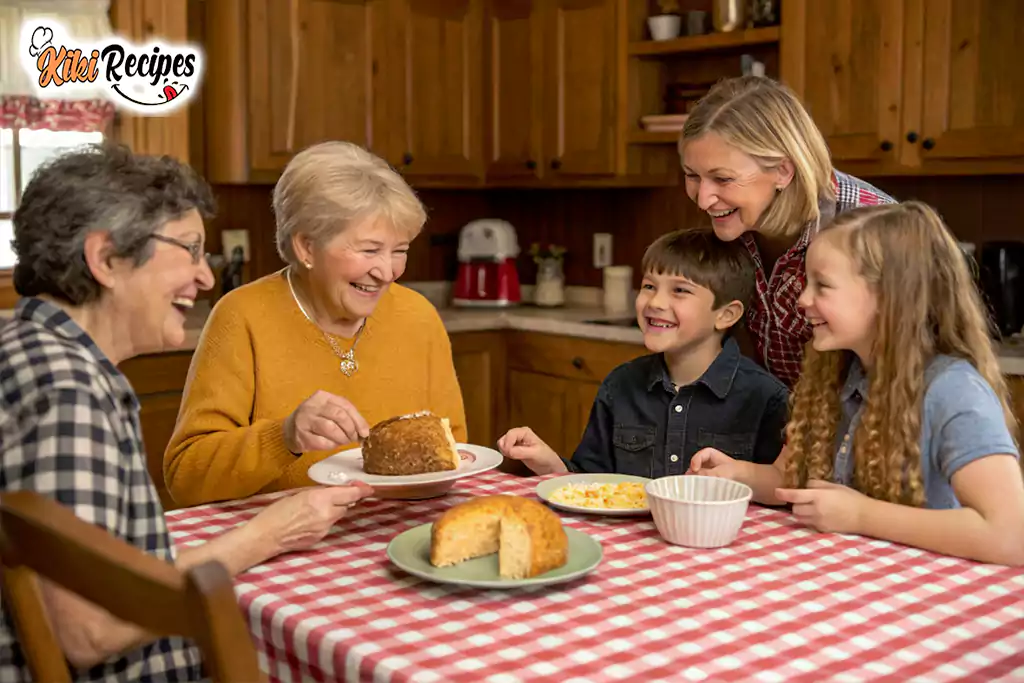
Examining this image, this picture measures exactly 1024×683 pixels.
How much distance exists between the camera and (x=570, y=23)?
4359mm

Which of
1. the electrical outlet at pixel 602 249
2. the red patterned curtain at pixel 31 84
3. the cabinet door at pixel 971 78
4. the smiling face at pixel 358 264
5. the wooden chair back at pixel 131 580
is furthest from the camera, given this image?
the electrical outlet at pixel 602 249

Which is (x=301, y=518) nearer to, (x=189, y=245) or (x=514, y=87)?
(x=189, y=245)

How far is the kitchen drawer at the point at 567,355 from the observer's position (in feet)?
13.0

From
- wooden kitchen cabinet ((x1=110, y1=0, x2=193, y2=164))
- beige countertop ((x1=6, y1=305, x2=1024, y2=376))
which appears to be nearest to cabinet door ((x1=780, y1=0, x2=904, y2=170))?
beige countertop ((x1=6, y1=305, x2=1024, y2=376))

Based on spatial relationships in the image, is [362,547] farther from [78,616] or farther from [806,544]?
[806,544]

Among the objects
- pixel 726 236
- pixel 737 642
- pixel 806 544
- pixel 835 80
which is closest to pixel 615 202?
pixel 835 80

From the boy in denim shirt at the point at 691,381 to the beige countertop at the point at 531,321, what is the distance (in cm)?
143

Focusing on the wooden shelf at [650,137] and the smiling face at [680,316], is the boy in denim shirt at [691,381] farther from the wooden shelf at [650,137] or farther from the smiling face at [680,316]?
the wooden shelf at [650,137]

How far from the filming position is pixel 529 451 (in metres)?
2.12

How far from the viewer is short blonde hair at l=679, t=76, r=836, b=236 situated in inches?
90.6

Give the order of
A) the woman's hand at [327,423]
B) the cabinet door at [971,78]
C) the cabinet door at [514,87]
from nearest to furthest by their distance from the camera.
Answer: the woman's hand at [327,423] < the cabinet door at [971,78] < the cabinet door at [514,87]

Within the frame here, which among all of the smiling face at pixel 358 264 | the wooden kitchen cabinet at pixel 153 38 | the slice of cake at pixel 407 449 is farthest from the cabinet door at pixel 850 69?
the slice of cake at pixel 407 449

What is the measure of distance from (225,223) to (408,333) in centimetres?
222

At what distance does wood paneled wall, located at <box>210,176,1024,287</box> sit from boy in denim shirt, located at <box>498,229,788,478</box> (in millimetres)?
1603
